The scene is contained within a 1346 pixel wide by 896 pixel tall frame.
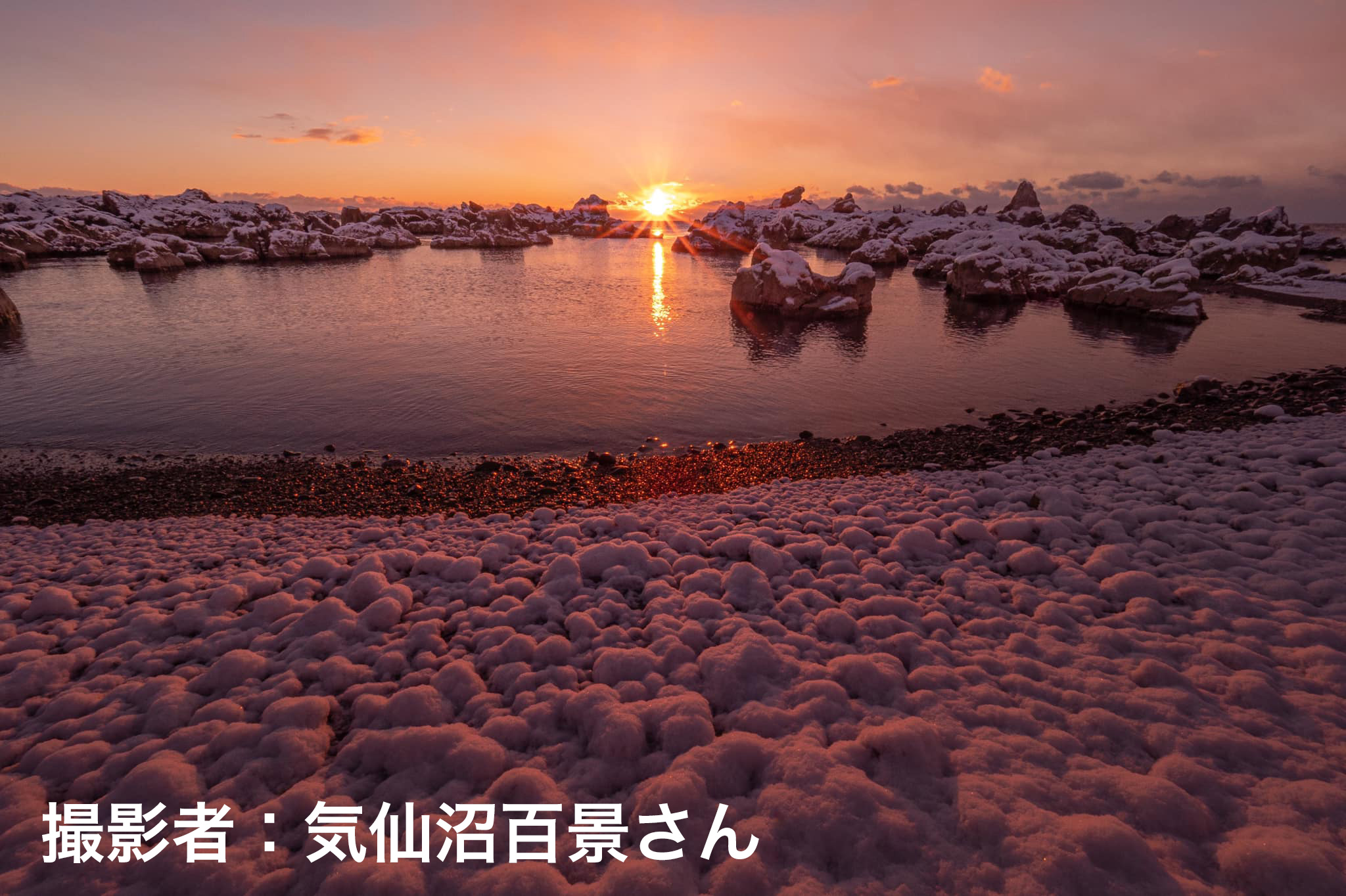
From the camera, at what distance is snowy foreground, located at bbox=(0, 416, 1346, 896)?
11.7ft

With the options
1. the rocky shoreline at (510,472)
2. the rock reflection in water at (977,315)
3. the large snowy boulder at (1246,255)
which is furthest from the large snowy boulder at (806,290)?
the large snowy boulder at (1246,255)

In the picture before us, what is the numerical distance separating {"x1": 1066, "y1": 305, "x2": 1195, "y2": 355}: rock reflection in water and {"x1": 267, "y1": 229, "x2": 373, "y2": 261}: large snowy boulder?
4370 inches

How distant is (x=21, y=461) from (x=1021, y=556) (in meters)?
25.2

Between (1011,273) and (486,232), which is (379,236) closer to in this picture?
(486,232)

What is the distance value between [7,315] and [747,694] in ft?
Answer: 167

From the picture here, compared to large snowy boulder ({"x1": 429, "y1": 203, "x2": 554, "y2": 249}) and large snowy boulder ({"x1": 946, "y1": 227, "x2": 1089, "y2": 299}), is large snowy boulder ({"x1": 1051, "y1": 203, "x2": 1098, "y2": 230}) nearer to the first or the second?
large snowy boulder ({"x1": 946, "y1": 227, "x2": 1089, "y2": 299})

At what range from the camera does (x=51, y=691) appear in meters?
5.42

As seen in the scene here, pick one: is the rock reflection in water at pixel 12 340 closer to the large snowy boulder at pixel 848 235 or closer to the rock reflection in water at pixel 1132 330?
the rock reflection in water at pixel 1132 330

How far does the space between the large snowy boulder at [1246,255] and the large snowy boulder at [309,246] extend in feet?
445

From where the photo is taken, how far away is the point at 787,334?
35.9 metres

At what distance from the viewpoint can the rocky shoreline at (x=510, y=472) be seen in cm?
1221

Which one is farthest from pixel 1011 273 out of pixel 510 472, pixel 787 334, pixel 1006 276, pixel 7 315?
pixel 7 315

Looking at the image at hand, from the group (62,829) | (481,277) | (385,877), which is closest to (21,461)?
(62,829)

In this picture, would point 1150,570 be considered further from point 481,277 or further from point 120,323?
point 481,277
